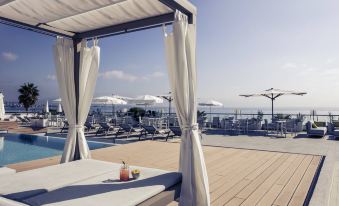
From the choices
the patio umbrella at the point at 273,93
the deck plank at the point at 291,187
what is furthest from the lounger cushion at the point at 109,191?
the patio umbrella at the point at 273,93

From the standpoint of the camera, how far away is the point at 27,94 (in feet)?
69.2

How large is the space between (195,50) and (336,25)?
6485 mm

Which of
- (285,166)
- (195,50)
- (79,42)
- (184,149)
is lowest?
(285,166)

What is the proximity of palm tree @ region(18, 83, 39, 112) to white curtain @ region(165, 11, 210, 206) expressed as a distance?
2135 cm

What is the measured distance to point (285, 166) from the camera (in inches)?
207

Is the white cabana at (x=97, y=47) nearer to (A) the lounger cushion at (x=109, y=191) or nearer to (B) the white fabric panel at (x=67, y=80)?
(B) the white fabric panel at (x=67, y=80)

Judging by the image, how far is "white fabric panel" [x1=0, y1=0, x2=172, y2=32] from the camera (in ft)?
11.7

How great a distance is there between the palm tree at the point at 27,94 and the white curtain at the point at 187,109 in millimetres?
21347

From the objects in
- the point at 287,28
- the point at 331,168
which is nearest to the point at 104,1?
the point at 331,168

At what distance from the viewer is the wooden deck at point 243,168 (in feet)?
11.7

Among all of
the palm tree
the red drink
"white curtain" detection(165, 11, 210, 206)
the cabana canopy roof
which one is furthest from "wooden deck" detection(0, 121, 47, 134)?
"white curtain" detection(165, 11, 210, 206)

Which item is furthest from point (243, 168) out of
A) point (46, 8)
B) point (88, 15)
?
point (46, 8)

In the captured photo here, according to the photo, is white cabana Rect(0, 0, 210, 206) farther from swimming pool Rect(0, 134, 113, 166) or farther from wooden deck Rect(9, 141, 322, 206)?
swimming pool Rect(0, 134, 113, 166)

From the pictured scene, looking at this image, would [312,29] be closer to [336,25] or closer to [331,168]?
[336,25]
